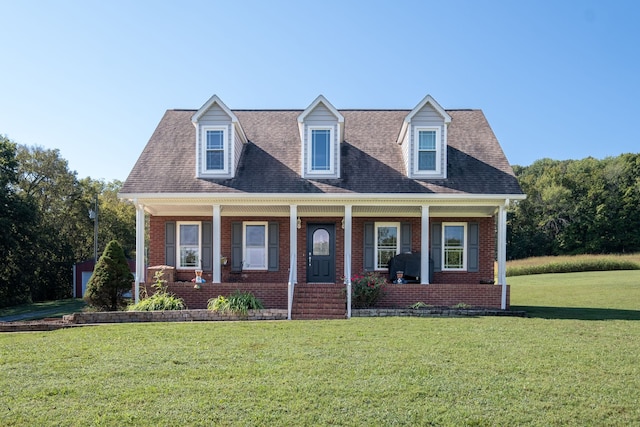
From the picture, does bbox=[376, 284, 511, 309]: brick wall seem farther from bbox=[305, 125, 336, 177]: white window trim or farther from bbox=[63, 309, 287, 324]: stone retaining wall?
bbox=[305, 125, 336, 177]: white window trim

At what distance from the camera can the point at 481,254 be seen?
663 inches

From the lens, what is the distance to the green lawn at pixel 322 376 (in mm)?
5727

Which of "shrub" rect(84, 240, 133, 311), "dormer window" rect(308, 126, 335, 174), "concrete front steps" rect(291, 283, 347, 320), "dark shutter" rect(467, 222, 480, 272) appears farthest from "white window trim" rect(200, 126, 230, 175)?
"dark shutter" rect(467, 222, 480, 272)

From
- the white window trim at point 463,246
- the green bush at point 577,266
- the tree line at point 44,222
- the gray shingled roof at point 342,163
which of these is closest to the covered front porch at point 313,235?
the white window trim at point 463,246

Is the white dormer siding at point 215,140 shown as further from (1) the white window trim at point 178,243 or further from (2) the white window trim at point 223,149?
(1) the white window trim at point 178,243

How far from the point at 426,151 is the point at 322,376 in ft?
34.4

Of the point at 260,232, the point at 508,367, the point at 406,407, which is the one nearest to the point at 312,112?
the point at 260,232

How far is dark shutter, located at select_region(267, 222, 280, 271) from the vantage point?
16.8 m

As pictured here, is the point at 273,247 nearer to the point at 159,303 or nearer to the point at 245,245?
the point at 245,245

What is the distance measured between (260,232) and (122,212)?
114 feet

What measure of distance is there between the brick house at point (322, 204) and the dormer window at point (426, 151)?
32mm

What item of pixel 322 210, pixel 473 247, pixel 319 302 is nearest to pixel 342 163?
pixel 322 210

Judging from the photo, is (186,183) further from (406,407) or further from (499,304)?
(406,407)

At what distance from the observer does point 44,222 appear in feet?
119
